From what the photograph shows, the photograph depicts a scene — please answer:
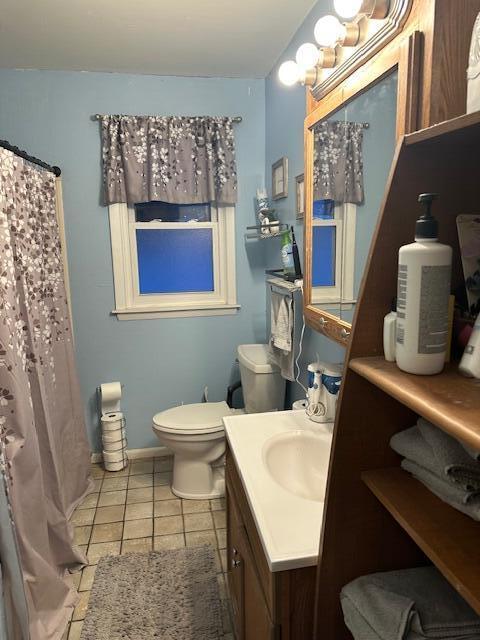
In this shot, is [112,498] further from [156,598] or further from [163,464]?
[156,598]

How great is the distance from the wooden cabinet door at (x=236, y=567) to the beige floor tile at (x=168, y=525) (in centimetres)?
63

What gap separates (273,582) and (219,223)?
2200 mm

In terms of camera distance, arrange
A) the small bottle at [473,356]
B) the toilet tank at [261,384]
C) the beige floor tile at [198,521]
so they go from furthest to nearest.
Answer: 1. the toilet tank at [261,384]
2. the beige floor tile at [198,521]
3. the small bottle at [473,356]

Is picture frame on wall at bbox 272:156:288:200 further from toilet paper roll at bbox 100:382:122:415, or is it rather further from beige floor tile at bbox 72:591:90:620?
beige floor tile at bbox 72:591:90:620

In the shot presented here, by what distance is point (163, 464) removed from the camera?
2828mm

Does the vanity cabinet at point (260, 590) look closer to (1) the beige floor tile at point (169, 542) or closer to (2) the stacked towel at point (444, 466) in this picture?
(2) the stacked towel at point (444, 466)

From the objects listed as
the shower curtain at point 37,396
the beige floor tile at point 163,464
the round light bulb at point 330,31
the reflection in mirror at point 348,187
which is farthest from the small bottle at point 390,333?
the beige floor tile at point 163,464

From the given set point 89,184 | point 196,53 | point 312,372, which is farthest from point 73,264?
point 312,372

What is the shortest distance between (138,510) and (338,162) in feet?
6.68

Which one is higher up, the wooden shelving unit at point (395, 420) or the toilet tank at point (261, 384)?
the wooden shelving unit at point (395, 420)

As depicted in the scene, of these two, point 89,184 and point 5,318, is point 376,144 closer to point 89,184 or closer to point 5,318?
point 5,318

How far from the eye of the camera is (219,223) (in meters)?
2.75

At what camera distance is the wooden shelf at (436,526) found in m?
0.58

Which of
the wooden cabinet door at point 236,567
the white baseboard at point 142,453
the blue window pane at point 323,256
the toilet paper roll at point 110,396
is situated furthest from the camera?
the white baseboard at point 142,453
